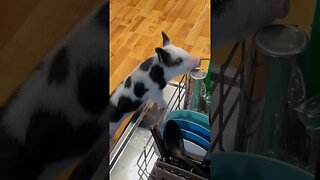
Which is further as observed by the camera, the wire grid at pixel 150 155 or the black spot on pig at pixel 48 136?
the wire grid at pixel 150 155

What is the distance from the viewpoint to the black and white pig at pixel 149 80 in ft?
3.42

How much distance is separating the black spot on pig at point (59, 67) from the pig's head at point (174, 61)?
51cm

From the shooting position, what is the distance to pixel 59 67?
580 mm

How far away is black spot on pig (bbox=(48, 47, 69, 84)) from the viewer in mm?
568

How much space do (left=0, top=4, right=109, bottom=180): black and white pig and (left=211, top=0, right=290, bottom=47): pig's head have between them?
16 centimetres

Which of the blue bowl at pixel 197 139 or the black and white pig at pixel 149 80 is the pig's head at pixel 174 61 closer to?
the black and white pig at pixel 149 80

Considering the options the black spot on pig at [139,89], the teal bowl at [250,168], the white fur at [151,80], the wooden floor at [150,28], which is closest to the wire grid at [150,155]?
the white fur at [151,80]

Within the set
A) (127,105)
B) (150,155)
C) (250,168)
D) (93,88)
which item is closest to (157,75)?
(127,105)

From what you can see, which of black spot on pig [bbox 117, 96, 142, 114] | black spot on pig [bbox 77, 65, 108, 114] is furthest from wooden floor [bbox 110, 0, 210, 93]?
black spot on pig [bbox 77, 65, 108, 114]

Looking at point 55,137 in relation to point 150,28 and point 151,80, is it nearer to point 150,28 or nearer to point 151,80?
point 151,80

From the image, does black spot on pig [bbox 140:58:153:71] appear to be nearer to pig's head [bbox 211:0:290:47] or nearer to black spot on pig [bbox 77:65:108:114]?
black spot on pig [bbox 77:65:108:114]

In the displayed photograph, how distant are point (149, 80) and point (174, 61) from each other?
0.10 m

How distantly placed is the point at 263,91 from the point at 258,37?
6 cm

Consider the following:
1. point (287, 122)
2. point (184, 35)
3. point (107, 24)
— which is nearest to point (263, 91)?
point (287, 122)
